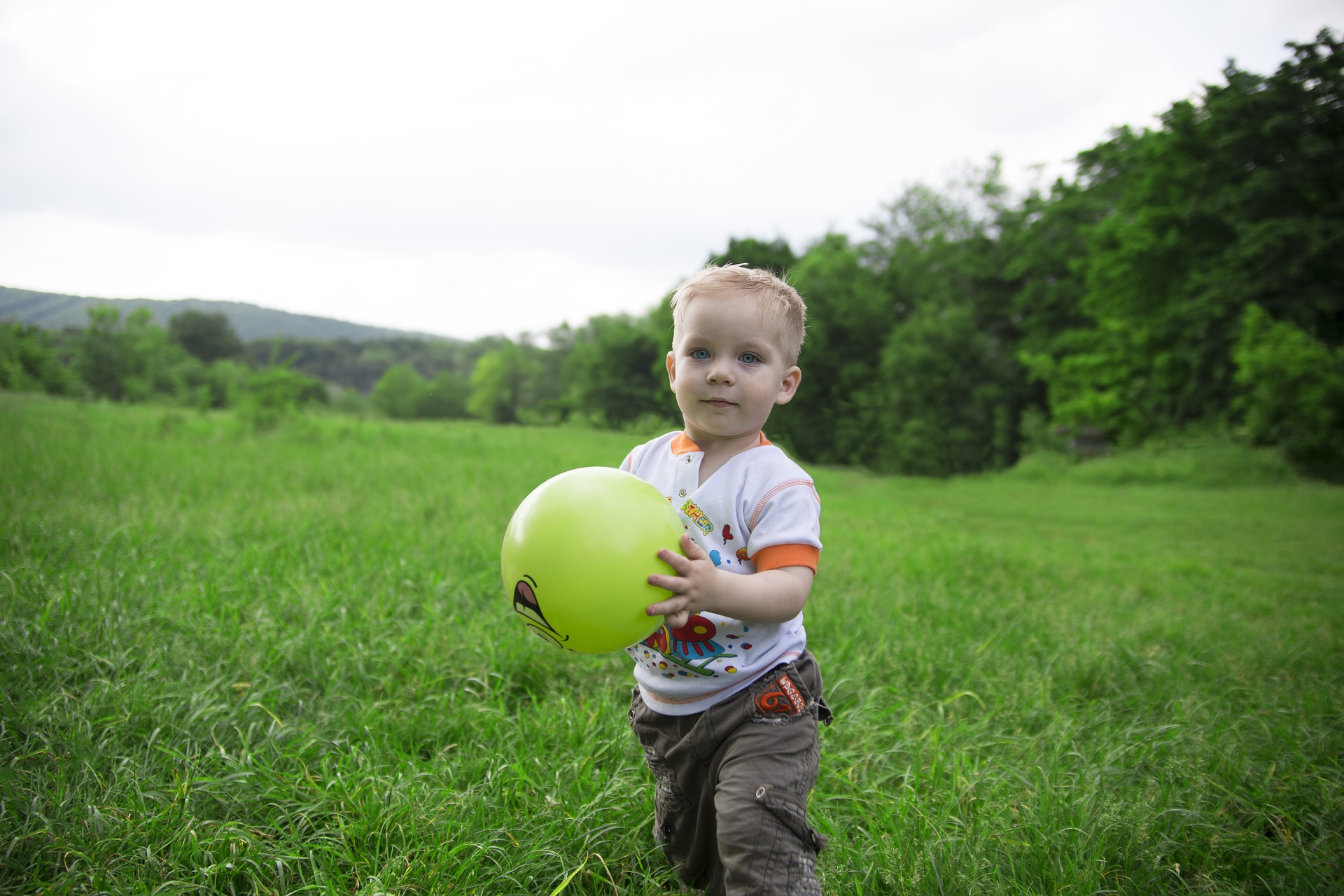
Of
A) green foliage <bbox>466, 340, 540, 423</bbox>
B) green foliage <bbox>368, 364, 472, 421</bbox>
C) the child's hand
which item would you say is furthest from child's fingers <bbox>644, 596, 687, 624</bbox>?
green foliage <bbox>368, 364, 472, 421</bbox>

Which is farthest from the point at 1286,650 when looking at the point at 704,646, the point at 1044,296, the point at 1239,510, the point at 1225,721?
the point at 1044,296

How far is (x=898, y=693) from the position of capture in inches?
132

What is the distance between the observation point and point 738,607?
5.14ft

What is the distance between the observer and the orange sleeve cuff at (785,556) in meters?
1.66

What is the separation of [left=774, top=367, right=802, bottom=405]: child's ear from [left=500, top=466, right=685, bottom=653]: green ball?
1.53 ft

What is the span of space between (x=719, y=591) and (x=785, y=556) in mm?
209

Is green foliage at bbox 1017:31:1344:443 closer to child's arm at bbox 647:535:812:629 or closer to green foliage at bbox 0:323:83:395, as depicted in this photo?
child's arm at bbox 647:535:812:629

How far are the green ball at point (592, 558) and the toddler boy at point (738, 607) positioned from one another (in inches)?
3.1

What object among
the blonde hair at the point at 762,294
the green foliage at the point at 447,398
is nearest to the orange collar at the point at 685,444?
the blonde hair at the point at 762,294

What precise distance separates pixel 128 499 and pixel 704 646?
5.46m

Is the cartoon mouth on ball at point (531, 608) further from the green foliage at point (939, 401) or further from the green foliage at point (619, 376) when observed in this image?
the green foliage at point (619, 376)

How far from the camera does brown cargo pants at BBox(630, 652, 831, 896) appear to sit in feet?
5.33

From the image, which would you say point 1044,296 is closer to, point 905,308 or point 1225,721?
point 905,308

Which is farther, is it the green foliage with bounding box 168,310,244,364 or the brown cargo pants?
the green foliage with bounding box 168,310,244,364
